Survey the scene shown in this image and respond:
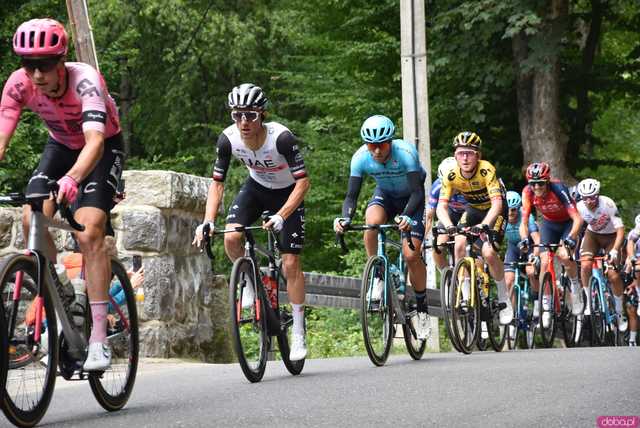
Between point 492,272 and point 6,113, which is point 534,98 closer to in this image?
point 492,272

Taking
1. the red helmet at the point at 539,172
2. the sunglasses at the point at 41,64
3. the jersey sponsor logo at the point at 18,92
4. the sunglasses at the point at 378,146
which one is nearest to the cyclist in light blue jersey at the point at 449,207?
the red helmet at the point at 539,172

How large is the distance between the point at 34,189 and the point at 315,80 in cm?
1916

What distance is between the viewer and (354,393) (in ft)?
26.5

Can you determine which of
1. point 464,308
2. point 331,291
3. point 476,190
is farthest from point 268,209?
point 331,291

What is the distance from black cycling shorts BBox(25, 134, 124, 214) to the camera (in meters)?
7.31

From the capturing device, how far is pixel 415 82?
1722cm

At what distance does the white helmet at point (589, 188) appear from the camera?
1898 cm

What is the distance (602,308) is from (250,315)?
37.3 ft

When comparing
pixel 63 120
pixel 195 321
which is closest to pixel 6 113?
pixel 63 120

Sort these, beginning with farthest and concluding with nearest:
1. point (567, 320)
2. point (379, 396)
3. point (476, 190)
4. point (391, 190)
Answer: point (567, 320) → point (476, 190) → point (391, 190) → point (379, 396)

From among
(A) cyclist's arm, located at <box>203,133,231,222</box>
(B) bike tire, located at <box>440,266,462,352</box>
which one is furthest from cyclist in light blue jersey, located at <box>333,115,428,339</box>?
(A) cyclist's arm, located at <box>203,133,231,222</box>

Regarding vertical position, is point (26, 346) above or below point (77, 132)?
below

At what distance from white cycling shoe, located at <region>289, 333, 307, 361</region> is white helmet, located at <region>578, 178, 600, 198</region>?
9.95 metres

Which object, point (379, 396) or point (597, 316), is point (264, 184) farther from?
point (597, 316)
